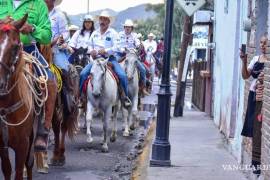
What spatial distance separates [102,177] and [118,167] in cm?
117

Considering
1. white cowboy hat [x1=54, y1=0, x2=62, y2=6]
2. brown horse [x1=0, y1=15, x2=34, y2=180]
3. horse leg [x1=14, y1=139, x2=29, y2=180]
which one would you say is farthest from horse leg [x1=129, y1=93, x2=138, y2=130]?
horse leg [x1=14, y1=139, x2=29, y2=180]

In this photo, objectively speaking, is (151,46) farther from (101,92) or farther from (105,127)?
(105,127)

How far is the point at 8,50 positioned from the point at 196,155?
21.4 feet

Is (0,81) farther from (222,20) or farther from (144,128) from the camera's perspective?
(144,128)

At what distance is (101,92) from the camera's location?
14156 mm

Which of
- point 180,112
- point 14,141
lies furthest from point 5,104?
point 180,112

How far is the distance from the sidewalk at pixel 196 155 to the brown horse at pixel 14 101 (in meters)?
3.06

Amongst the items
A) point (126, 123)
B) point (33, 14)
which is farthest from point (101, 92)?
point (33, 14)

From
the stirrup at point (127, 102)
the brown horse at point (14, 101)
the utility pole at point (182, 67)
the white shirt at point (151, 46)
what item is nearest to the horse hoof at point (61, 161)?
the brown horse at point (14, 101)

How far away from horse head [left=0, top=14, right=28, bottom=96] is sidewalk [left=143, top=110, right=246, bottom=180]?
385 centimetres

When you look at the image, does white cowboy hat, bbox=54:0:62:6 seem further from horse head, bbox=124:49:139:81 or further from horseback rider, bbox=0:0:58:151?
horse head, bbox=124:49:139:81

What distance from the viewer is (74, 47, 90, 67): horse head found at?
53.8 feet

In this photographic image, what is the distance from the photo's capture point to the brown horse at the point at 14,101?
748 centimetres

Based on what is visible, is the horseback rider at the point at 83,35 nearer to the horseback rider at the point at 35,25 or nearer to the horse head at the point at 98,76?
the horse head at the point at 98,76
